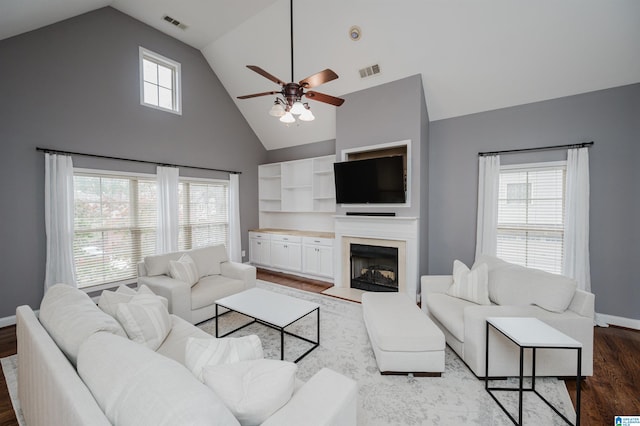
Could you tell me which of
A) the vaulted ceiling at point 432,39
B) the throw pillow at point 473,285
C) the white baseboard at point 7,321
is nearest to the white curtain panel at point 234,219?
the vaulted ceiling at point 432,39

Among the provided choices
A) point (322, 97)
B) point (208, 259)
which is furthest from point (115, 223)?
point (322, 97)

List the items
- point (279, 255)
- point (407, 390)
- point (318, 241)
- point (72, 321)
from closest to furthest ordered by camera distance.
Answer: point (72, 321) < point (407, 390) < point (318, 241) < point (279, 255)

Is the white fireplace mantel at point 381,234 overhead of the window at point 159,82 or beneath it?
beneath

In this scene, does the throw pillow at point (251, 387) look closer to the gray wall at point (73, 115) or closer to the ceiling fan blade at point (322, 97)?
the ceiling fan blade at point (322, 97)

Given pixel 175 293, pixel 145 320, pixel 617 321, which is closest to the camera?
pixel 145 320

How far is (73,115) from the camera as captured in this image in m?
3.65

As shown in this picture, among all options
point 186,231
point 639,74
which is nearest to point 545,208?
point 639,74

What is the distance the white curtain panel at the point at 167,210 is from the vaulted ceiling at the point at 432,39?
229 centimetres

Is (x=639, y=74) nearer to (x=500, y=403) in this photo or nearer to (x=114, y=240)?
(x=500, y=403)

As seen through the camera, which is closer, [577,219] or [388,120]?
[577,219]

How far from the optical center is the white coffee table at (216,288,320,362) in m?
2.43

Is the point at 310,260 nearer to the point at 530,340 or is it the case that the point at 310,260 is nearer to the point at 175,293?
the point at 175,293

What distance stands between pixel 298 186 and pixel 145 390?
4.95m

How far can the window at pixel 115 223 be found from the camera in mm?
3812
